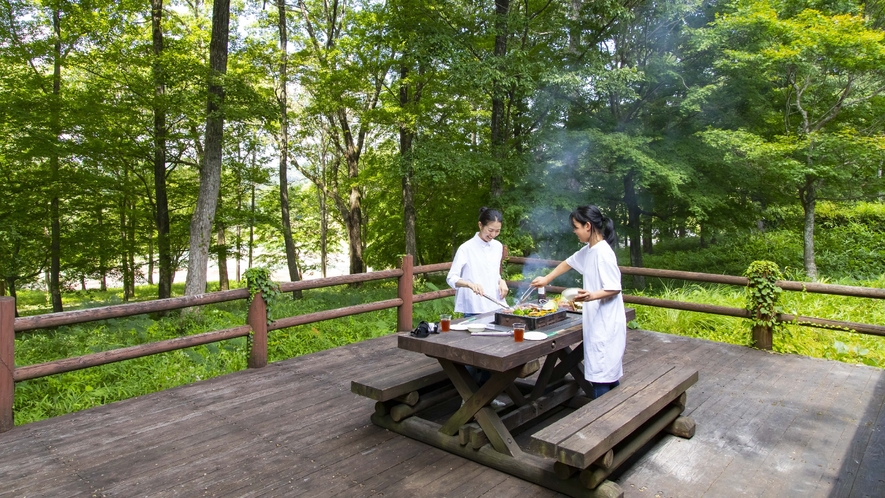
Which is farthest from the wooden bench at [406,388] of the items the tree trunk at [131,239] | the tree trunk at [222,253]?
the tree trunk at [131,239]

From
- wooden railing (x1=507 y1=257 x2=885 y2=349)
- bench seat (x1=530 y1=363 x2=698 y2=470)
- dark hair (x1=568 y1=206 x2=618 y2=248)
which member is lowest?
bench seat (x1=530 y1=363 x2=698 y2=470)

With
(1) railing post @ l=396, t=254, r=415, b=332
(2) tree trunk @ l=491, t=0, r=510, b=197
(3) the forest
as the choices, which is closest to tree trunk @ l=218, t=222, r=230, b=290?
(3) the forest

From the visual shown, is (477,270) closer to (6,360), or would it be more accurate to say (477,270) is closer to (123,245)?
(6,360)

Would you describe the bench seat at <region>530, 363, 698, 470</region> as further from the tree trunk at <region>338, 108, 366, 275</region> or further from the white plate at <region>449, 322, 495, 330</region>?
the tree trunk at <region>338, 108, 366, 275</region>

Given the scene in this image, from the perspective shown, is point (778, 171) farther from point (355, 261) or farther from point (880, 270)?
point (355, 261)

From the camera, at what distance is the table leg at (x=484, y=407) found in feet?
10.1

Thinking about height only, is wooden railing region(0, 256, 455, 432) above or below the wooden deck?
above

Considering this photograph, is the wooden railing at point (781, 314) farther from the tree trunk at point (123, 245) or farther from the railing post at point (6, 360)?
the tree trunk at point (123, 245)

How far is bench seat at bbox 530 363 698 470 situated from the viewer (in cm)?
246

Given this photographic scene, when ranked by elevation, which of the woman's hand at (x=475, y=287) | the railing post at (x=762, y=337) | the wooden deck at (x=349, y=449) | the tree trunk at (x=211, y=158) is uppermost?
the tree trunk at (x=211, y=158)

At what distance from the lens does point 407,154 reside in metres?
10.2

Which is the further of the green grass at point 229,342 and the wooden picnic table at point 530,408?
the green grass at point 229,342

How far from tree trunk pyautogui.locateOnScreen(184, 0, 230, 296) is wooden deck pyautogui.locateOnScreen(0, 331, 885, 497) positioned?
5.18 meters

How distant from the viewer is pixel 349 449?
10.8ft
